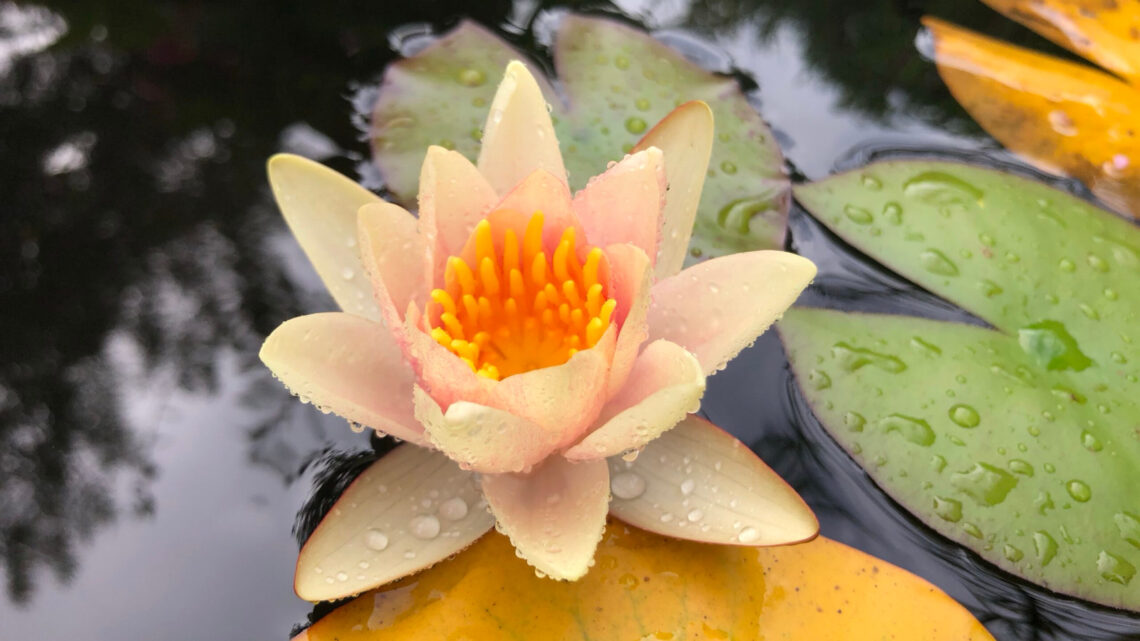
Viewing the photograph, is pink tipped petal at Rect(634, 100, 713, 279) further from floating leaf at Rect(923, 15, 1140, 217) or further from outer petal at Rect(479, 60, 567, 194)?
floating leaf at Rect(923, 15, 1140, 217)

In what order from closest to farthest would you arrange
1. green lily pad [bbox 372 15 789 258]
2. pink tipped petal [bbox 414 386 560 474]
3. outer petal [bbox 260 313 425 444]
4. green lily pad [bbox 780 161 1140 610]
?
pink tipped petal [bbox 414 386 560 474] < outer petal [bbox 260 313 425 444] < green lily pad [bbox 780 161 1140 610] < green lily pad [bbox 372 15 789 258]

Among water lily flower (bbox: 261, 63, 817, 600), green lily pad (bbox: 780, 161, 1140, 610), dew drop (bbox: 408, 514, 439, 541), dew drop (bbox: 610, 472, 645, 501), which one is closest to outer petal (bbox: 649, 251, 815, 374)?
water lily flower (bbox: 261, 63, 817, 600)

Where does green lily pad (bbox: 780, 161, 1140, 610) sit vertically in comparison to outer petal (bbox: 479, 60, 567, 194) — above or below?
below

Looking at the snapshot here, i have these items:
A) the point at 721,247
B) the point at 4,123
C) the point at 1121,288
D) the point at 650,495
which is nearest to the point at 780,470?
the point at 650,495

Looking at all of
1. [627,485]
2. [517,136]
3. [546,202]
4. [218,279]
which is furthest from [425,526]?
[218,279]

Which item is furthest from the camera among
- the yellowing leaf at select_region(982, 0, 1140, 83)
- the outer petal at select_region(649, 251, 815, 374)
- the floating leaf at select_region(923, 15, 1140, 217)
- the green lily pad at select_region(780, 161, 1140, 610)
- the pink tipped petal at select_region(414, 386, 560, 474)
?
the yellowing leaf at select_region(982, 0, 1140, 83)

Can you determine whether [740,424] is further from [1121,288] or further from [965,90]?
[965,90]

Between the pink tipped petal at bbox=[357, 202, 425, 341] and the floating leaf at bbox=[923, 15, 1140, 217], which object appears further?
the floating leaf at bbox=[923, 15, 1140, 217]
